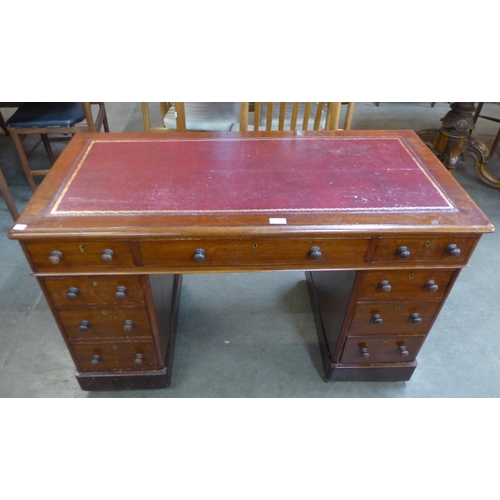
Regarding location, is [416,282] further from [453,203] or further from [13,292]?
[13,292]

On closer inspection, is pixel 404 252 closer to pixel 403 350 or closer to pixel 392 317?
pixel 392 317

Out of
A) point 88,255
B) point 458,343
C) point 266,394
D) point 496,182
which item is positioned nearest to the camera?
point 88,255

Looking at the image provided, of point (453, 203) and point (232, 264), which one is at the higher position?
point (453, 203)

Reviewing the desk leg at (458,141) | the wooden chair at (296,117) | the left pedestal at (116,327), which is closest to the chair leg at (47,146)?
the wooden chair at (296,117)

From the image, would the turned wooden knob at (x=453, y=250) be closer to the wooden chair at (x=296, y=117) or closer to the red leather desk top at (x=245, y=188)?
the red leather desk top at (x=245, y=188)

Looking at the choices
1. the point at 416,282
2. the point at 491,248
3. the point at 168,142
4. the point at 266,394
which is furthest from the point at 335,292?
the point at 491,248

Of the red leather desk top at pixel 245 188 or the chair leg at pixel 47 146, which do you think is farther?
the chair leg at pixel 47 146

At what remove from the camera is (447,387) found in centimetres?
179

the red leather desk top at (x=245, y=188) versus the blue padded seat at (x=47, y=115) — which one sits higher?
the red leather desk top at (x=245, y=188)

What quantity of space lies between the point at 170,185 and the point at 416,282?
96cm

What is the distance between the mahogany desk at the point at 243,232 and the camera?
4.00 feet

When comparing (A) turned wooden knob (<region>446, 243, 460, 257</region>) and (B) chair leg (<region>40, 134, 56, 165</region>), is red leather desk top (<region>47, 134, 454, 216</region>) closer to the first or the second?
(A) turned wooden knob (<region>446, 243, 460, 257</region>)

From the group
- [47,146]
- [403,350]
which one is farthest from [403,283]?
[47,146]

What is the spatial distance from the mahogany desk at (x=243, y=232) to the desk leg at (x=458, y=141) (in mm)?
1392
